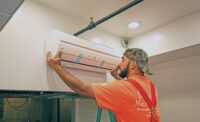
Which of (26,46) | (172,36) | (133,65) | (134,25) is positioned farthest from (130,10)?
(26,46)

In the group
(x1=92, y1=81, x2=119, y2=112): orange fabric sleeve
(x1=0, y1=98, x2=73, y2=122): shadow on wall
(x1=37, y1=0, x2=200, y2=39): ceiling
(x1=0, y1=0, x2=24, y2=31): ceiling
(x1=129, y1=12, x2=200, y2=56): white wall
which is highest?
(x1=37, y1=0, x2=200, y2=39): ceiling

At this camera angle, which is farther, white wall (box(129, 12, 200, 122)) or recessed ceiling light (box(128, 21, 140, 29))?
recessed ceiling light (box(128, 21, 140, 29))

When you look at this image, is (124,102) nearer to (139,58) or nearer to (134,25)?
(139,58)

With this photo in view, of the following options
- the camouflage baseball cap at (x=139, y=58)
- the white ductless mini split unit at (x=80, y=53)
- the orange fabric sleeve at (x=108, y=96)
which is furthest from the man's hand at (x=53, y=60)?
the camouflage baseball cap at (x=139, y=58)

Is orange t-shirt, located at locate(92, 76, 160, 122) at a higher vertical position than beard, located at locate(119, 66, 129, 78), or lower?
lower

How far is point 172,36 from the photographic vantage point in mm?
2723

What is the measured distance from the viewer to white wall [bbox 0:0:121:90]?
5.93 feet

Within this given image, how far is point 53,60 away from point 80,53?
326 millimetres

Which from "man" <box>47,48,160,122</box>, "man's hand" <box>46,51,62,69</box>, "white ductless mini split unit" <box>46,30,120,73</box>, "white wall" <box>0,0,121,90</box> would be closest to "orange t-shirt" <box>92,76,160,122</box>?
"man" <box>47,48,160,122</box>

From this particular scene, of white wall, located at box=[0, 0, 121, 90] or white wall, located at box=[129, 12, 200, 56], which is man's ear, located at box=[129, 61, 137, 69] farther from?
white wall, located at box=[129, 12, 200, 56]

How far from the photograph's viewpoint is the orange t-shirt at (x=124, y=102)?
148 cm

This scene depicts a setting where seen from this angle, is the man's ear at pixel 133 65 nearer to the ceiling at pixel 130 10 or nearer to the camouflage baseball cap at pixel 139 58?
the camouflage baseball cap at pixel 139 58

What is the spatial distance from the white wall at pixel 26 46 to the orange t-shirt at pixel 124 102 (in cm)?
74

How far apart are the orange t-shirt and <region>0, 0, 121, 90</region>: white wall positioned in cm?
74
